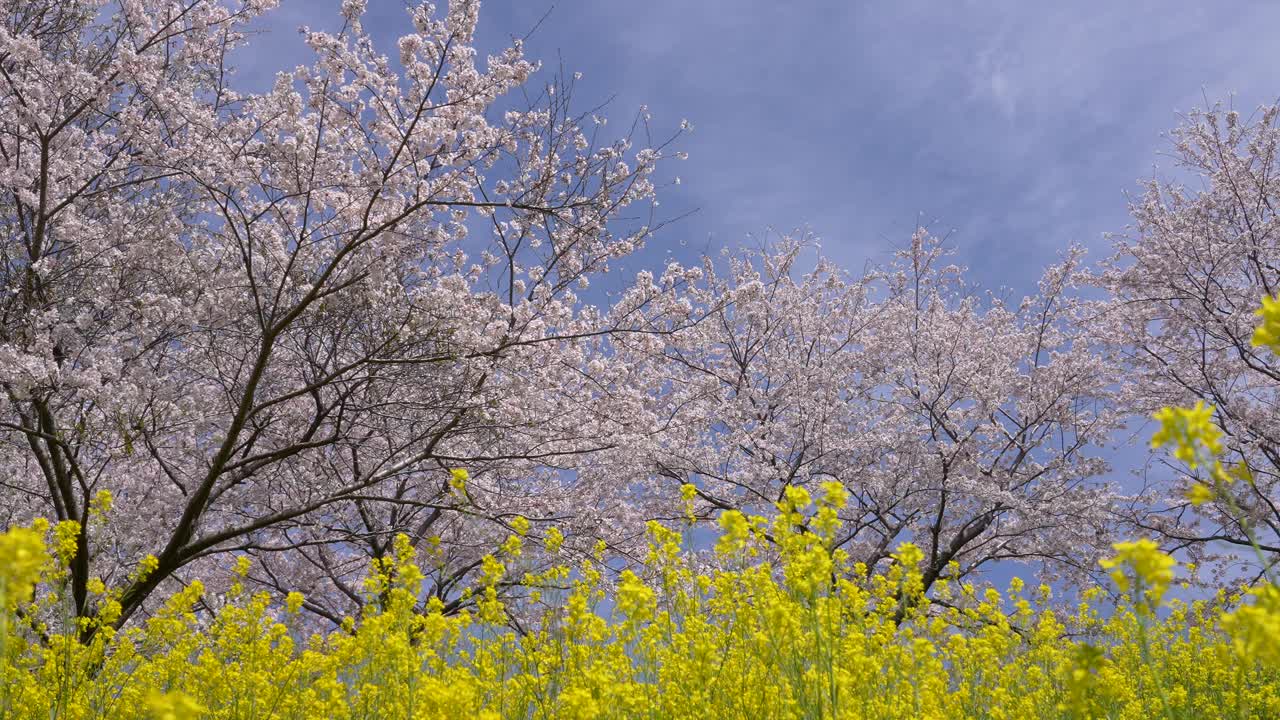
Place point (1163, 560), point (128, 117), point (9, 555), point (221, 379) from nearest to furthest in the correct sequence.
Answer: point (1163, 560) < point (9, 555) < point (128, 117) < point (221, 379)

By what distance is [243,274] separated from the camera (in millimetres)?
9844

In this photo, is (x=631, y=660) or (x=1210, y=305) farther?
(x=1210, y=305)

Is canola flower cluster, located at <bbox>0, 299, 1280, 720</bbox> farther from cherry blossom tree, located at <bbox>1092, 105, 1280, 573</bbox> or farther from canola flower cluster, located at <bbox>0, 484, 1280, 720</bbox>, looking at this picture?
cherry blossom tree, located at <bbox>1092, 105, 1280, 573</bbox>

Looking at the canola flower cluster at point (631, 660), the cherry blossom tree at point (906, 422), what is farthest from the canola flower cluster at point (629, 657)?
the cherry blossom tree at point (906, 422)

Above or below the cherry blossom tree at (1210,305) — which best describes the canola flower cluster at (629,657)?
below

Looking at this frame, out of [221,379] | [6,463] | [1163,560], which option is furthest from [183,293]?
[1163,560]

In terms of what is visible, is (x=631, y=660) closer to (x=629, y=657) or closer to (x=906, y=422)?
(x=629, y=657)

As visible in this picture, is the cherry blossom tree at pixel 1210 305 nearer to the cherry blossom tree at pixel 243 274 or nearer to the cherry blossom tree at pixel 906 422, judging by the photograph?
the cherry blossom tree at pixel 906 422

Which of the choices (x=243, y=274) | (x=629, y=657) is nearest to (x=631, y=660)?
(x=629, y=657)

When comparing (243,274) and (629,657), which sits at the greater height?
(243,274)

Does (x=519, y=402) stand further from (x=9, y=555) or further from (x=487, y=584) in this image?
(x=9, y=555)

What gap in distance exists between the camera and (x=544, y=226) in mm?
9406

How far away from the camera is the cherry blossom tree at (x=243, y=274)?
8.50m

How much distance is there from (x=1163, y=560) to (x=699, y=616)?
344 centimetres
